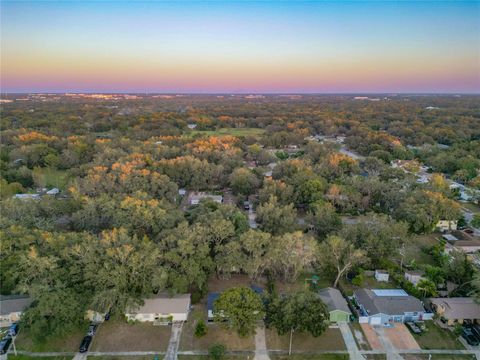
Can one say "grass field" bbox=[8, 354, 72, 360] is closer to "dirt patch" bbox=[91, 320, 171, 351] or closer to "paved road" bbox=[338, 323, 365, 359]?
"dirt patch" bbox=[91, 320, 171, 351]

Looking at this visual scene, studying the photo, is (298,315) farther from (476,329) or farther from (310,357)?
(476,329)

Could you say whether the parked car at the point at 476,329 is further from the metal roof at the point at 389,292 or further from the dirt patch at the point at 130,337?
the dirt patch at the point at 130,337

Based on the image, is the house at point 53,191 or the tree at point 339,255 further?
the house at point 53,191

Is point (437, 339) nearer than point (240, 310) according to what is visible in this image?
No

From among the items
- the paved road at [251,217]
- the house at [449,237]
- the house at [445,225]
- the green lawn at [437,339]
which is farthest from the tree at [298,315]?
the house at [445,225]

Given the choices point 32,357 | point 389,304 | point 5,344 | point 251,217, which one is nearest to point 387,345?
point 389,304

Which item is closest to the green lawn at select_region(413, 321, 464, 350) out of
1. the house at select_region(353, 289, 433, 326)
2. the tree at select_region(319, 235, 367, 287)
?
the house at select_region(353, 289, 433, 326)
